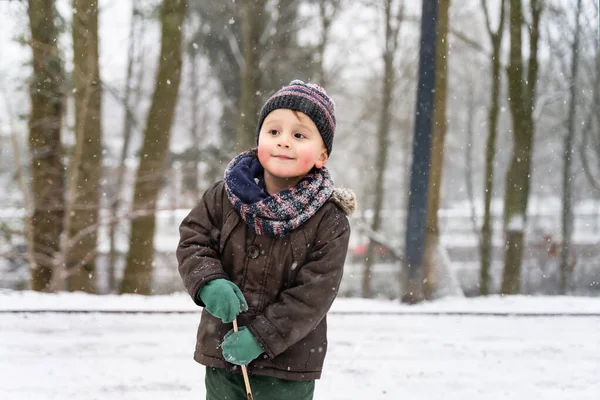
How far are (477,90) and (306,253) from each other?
16.1 metres

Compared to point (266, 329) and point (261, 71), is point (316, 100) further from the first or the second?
point (261, 71)

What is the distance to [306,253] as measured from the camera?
2025mm

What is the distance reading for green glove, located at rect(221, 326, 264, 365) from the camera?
1.87 metres

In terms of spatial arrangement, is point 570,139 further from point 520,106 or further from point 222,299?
point 222,299

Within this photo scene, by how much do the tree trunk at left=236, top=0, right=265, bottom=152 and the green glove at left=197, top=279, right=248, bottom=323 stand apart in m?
7.53

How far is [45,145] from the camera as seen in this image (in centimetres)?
791

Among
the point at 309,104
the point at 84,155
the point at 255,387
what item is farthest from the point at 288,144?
the point at 84,155

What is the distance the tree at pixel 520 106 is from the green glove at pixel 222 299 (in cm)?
773

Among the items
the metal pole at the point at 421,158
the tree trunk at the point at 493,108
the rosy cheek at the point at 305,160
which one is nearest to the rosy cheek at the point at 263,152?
the rosy cheek at the point at 305,160

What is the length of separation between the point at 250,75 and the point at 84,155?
321cm

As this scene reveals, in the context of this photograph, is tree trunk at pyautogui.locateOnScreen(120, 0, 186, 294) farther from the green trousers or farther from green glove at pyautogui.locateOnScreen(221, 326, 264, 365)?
green glove at pyautogui.locateOnScreen(221, 326, 264, 365)

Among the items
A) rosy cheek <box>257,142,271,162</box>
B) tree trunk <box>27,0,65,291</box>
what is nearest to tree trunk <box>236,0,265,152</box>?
tree trunk <box>27,0,65,291</box>

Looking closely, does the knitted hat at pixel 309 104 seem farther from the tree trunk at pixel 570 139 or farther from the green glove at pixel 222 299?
the tree trunk at pixel 570 139

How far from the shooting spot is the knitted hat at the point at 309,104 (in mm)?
2006
